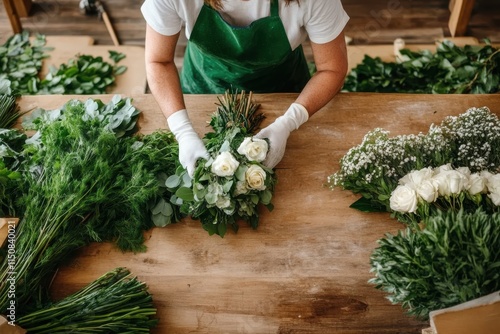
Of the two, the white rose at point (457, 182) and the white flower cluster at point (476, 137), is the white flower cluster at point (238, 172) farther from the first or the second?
the white flower cluster at point (476, 137)

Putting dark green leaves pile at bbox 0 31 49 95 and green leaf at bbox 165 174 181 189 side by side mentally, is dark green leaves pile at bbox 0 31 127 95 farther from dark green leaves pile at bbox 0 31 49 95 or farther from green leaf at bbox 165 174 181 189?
green leaf at bbox 165 174 181 189

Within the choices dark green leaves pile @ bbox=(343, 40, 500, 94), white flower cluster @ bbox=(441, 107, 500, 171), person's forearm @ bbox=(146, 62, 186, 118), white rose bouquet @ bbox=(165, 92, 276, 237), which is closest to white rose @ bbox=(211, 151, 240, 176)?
white rose bouquet @ bbox=(165, 92, 276, 237)

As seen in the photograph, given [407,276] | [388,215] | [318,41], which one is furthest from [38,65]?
[407,276]

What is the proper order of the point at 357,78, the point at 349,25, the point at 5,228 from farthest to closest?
the point at 349,25 → the point at 357,78 → the point at 5,228

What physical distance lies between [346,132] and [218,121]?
0.46m

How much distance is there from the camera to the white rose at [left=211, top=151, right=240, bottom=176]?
4.78ft

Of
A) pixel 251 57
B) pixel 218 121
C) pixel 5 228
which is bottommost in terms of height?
pixel 5 228

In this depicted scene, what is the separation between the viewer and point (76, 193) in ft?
5.03

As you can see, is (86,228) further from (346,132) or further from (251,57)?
(346,132)

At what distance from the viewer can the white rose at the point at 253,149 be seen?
1.49 m

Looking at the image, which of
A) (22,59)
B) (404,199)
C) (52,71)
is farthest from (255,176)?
(22,59)

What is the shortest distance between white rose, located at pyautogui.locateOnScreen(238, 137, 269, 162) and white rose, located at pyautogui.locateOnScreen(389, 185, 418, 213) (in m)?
0.41

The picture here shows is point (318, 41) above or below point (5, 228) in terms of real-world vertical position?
above

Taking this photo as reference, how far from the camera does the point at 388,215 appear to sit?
5.44 feet
